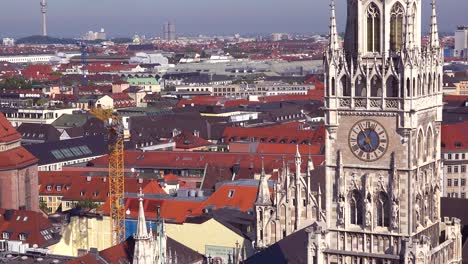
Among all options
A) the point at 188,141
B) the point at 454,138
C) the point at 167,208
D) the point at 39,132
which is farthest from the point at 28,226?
the point at 39,132

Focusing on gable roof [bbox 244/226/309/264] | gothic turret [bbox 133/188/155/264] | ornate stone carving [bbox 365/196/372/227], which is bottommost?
gothic turret [bbox 133/188/155/264]

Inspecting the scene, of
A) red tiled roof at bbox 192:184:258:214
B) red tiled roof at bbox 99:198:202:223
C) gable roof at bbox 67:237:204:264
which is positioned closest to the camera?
gable roof at bbox 67:237:204:264

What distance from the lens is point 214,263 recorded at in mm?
66500

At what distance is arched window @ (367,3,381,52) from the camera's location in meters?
38.6

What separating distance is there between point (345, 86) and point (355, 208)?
4543mm

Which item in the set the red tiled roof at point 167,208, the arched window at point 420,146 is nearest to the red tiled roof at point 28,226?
the red tiled roof at point 167,208

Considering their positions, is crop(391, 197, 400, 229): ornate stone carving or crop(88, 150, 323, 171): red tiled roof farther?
crop(88, 150, 323, 171): red tiled roof

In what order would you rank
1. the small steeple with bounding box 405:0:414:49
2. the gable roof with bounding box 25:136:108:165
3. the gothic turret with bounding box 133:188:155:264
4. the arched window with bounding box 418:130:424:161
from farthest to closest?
the gable roof with bounding box 25:136:108:165, the gothic turret with bounding box 133:188:155:264, the arched window with bounding box 418:130:424:161, the small steeple with bounding box 405:0:414:49

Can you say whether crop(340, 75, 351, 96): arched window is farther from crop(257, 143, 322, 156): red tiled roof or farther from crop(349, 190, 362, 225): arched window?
crop(257, 143, 322, 156): red tiled roof

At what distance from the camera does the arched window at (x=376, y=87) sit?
38406 mm

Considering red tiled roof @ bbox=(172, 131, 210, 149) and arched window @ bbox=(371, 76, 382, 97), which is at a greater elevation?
arched window @ bbox=(371, 76, 382, 97)

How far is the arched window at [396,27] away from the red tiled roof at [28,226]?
168 ft

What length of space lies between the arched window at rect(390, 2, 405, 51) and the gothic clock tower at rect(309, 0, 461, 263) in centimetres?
4

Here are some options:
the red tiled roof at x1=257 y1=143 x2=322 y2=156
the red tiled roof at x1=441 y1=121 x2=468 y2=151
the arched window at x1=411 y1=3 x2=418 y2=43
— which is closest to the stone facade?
the arched window at x1=411 y1=3 x2=418 y2=43
